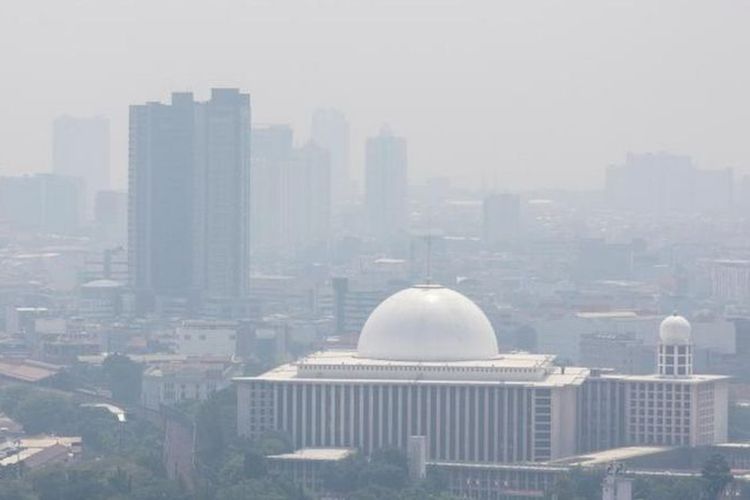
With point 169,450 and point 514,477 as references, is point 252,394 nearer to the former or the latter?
point 169,450

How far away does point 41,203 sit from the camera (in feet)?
474

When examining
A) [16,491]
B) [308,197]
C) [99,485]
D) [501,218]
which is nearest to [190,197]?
[308,197]

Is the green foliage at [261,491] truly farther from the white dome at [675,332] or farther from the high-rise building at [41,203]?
the high-rise building at [41,203]

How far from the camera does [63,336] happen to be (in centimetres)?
8594

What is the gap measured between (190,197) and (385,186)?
136ft

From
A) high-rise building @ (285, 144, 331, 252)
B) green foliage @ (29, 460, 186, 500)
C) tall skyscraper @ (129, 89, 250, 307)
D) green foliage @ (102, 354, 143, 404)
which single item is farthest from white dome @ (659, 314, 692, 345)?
high-rise building @ (285, 144, 331, 252)

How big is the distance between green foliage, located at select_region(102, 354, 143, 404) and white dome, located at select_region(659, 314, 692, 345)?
14870 millimetres

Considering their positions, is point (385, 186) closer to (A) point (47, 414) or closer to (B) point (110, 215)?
(B) point (110, 215)

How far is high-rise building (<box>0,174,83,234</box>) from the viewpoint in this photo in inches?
5645

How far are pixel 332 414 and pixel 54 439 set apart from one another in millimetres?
5248

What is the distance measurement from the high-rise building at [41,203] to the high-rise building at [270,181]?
7.99m

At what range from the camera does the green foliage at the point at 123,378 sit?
74.4m

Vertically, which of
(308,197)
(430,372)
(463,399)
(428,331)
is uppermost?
(308,197)

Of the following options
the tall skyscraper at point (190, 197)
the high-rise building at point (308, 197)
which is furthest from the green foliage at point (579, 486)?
the high-rise building at point (308, 197)
